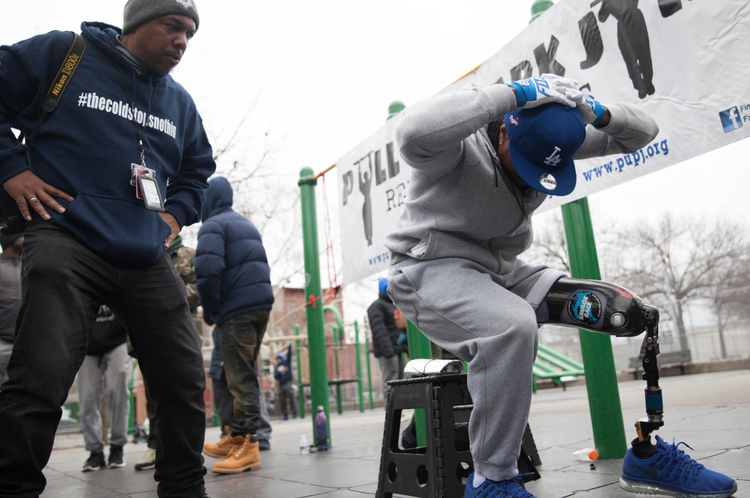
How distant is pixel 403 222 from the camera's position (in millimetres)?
2449

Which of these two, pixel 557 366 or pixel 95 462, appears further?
pixel 557 366

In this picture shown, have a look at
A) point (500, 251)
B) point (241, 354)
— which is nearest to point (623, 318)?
point (500, 251)

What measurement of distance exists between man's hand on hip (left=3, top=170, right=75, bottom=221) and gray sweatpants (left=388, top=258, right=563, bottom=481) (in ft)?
4.48

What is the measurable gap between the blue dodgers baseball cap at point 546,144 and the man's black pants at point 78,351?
4.66ft

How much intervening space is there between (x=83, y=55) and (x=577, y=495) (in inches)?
102

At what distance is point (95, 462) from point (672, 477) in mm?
4657

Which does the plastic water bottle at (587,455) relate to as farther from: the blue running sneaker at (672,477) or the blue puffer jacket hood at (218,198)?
the blue puffer jacket hood at (218,198)

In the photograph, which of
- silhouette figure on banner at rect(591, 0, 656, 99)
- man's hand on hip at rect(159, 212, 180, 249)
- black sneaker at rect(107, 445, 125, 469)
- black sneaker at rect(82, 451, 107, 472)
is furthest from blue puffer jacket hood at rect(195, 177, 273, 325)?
silhouette figure on banner at rect(591, 0, 656, 99)

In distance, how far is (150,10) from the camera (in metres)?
2.36

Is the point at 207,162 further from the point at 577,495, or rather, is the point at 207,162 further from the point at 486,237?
the point at 577,495

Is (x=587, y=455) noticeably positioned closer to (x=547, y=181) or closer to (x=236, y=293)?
(x=547, y=181)

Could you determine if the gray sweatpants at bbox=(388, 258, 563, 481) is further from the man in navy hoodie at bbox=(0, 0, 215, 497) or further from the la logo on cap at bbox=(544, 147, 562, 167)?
the man in navy hoodie at bbox=(0, 0, 215, 497)

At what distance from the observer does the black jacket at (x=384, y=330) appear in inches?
303

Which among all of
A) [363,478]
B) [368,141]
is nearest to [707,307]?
[368,141]
